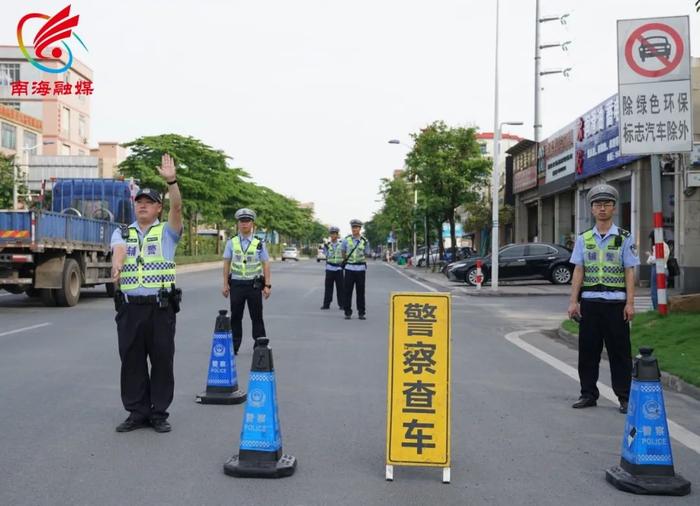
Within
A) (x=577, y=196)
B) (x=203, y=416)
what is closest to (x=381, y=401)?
(x=203, y=416)

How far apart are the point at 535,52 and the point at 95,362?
36034 millimetres

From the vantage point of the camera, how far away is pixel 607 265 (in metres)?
6.78

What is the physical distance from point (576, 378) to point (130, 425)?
16.1 ft

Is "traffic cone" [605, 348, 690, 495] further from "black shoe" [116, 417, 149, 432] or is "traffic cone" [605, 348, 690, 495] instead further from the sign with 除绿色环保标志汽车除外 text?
the sign with 除绿色环保标志汽车除外 text

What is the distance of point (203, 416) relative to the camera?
20.9ft

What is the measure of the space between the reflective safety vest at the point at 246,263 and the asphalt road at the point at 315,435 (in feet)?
3.46

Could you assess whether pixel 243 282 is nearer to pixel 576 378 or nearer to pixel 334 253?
pixel 576 378

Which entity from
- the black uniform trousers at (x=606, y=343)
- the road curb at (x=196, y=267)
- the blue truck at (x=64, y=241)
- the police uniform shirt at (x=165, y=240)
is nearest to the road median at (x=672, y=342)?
the black uniform trousers at (x=606, y=343)

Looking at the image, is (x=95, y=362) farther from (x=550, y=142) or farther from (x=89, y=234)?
(x=550, y=142)

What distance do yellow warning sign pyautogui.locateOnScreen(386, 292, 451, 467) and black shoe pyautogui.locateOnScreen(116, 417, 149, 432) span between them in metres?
2.19

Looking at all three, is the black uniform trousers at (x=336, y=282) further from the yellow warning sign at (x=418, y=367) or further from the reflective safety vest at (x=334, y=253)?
the yellow warning sign at (x=418, y=367)

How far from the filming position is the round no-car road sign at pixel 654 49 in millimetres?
11539

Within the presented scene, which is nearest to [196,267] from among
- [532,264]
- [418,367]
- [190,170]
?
[190,170]

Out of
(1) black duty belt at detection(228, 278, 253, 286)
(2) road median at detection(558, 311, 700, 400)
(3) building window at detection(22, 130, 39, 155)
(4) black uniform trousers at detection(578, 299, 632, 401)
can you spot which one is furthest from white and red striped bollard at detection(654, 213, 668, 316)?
(3) building window at detection(22, 130, 39, 155)
